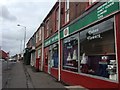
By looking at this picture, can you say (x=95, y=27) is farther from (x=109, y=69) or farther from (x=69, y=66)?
(x=69, y=66)

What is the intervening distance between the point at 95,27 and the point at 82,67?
90.8 inches

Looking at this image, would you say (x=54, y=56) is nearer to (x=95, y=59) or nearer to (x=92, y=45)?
(x=92, y=45)

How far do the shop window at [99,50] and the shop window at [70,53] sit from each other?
3.00 ft

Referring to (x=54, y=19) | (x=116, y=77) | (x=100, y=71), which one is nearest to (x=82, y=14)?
(x=100, y=71)

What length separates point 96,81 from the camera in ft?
27.7

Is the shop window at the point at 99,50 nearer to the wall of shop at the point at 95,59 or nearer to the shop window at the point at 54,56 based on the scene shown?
the wall of shop at the point at 95,59

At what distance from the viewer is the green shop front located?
7297 millimetres

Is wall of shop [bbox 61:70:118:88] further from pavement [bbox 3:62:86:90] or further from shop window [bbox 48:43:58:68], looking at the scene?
shop window [bbox 48:43:58:68]

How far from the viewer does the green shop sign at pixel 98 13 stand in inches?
282

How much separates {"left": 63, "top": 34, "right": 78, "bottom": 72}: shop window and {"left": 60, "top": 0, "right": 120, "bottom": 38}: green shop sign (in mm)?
870

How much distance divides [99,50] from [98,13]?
1488 mm

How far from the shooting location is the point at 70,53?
12.5 m

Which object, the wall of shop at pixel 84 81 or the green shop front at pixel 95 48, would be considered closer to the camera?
the green shop front at pixel 95 48

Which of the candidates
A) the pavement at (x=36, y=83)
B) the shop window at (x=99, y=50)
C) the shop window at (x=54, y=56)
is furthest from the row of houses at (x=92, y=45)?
the shop window at (x=54, y=56)
